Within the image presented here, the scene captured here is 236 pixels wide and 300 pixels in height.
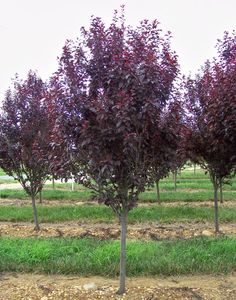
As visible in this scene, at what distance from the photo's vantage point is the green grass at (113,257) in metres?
5.65

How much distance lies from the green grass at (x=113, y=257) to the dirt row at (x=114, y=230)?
122 centimetres

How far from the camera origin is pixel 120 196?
4648 millimetres

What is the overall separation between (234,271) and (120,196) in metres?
2.25

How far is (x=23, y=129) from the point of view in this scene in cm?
858

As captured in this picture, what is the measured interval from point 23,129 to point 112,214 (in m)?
3.36

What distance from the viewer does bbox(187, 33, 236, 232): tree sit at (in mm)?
5230

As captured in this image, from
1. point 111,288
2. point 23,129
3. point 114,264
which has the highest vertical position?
point 23,129

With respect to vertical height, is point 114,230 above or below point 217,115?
below

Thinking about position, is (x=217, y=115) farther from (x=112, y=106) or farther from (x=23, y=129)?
(x=23, y=129)

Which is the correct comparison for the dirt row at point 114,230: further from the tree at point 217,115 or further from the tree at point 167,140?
the tree at point 167,140

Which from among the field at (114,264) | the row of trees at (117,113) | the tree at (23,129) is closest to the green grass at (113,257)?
the field at (114,264)

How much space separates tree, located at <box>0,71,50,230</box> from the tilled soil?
134 inches

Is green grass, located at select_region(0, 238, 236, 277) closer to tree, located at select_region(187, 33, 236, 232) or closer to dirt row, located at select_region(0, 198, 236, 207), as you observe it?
tree, located at select_region(187, 33, 236, 232)

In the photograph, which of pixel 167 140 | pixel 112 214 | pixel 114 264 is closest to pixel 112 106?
pixel 167 140
